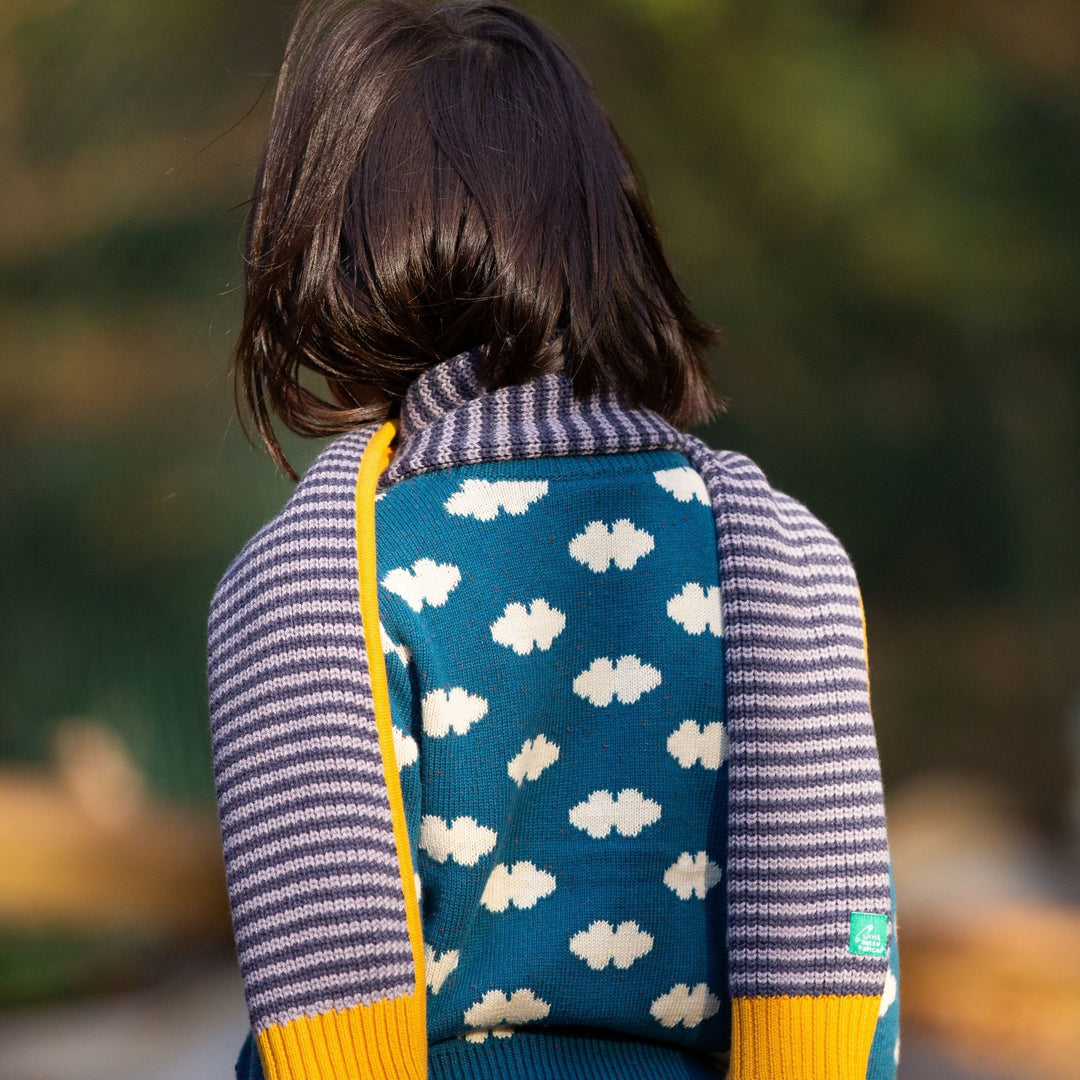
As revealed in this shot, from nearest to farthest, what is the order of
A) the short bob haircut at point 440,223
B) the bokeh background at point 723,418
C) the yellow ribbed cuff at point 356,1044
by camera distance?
the yellow ribbed cuff at point 356,1044 < the short bob haircut at point 440,223 < the bokeh background at point 723,418

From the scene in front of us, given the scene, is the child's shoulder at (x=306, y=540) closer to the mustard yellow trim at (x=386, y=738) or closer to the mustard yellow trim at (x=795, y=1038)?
the mustard yellow trim at (x=386, y=738)

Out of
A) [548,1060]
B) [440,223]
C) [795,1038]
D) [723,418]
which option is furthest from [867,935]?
[723,418]

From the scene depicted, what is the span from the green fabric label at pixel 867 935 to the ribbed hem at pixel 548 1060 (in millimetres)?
126

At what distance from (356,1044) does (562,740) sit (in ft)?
0.68

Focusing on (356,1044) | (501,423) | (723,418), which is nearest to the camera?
(356,1044)

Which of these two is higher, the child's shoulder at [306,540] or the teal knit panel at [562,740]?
the child's shoulder at [306,540]

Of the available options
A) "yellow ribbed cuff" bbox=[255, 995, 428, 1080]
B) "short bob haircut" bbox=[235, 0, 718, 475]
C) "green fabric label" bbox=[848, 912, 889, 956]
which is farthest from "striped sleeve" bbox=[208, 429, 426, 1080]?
"green fabric label" bbox=[848, 912, 889, 956]

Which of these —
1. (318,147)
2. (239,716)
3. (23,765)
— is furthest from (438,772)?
(23,765)

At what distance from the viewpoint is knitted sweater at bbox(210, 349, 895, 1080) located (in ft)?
2.20

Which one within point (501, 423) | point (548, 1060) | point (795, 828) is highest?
point (501, 423)

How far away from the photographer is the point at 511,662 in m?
0.73

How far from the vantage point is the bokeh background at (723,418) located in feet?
8.24

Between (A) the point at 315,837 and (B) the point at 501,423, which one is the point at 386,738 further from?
(B) the point at 501,423

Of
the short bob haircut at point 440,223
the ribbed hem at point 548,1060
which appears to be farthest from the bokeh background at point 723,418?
the ribbed hem at point 548,1060
